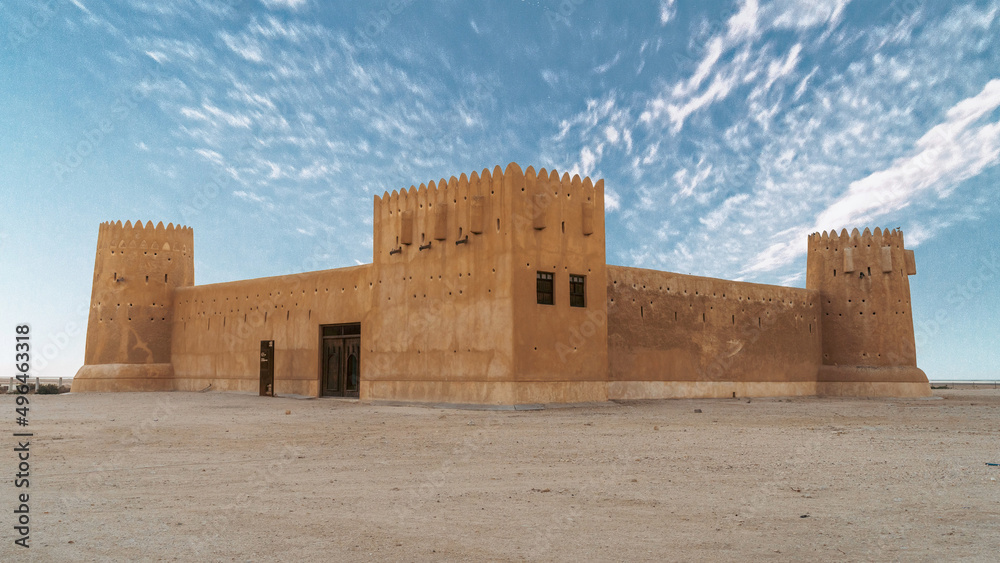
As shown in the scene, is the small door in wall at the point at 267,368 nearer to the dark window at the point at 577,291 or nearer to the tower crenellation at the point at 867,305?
the dark window at the point at 577,291

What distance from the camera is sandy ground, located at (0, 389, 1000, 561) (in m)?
4.54

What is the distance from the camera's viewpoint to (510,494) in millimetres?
6348

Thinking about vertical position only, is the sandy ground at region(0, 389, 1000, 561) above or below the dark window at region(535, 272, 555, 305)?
below

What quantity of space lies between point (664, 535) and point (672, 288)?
64.6 feet

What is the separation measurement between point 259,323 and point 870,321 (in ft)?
80.6

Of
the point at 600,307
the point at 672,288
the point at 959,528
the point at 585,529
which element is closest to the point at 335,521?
the point at 585,529

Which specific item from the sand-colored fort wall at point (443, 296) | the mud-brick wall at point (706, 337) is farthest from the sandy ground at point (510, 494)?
the mud-brick wall at point (706, 337)

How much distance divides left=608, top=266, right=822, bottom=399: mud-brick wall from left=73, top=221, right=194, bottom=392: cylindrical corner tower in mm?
20213

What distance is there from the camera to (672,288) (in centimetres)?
2381

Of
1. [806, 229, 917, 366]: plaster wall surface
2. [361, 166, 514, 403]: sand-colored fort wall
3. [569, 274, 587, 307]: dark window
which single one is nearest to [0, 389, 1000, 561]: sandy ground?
[361, 166, 514, 403]: sand-colored fort wall

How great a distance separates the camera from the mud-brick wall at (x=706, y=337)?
22.2 m

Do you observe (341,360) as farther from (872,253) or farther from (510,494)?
(872,253)

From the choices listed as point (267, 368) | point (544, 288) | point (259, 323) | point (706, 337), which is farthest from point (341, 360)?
point (706, 337)

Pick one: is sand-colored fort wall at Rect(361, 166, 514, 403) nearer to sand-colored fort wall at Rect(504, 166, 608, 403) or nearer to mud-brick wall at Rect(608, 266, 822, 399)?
sand-colored fort wall at Rect(504, 166, 608, 403)
